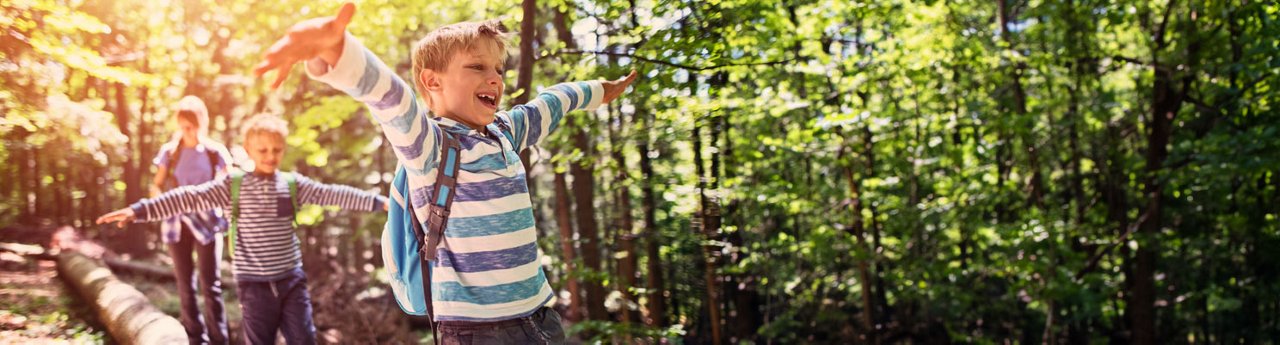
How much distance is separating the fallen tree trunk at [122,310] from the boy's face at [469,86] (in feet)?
12.6

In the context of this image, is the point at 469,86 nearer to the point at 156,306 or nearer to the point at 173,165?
the point at 173,165

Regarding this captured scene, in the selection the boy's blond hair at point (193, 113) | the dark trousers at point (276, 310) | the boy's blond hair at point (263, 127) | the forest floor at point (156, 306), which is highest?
the boy's blond hair at point (193, 113)

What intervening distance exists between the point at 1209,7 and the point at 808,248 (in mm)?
5016

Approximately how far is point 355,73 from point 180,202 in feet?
10.3

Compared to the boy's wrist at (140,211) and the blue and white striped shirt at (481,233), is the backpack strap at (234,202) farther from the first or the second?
the blue and white striped shirt at (481,233)

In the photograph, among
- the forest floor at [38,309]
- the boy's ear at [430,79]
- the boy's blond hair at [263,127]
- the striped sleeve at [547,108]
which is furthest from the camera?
the forest floor at [38,309]

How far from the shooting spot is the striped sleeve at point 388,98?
151 centimetres

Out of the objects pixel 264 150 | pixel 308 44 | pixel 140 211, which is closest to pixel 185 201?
pixel 140 211

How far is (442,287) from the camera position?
2039 mm

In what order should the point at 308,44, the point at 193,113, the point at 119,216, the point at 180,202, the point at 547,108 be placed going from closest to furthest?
1. the point at 308,44
2. the point at 547,108
3. the point at 119,216
4. the point at 180,202
5. the point at 193,113

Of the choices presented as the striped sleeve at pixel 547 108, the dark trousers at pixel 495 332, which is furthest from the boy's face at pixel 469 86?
the dark trousers at pixel 495 332

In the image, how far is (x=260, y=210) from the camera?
4109 millimetres

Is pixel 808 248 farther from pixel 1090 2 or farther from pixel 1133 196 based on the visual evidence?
pixel 1133 196

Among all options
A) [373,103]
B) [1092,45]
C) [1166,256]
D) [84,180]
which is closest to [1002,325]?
[1166,256]
